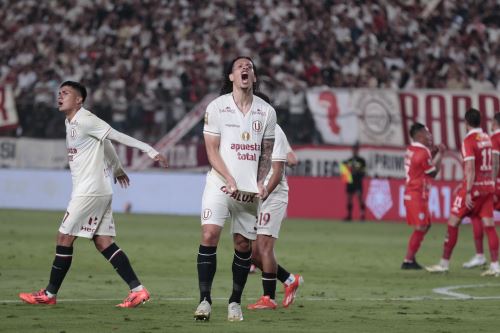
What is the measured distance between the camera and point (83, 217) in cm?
1134

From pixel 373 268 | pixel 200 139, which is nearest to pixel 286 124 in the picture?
pixel 200 139

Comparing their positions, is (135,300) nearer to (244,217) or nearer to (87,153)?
(87,153)

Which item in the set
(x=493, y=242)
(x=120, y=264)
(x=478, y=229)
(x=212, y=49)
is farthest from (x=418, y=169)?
(x=212, y=49)

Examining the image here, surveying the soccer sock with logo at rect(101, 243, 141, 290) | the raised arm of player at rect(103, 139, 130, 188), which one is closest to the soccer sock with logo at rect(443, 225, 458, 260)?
the raised arm of player at rect(103, 139, 130, 188)

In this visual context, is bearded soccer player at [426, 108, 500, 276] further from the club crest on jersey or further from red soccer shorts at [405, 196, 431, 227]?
the club crest on jersey

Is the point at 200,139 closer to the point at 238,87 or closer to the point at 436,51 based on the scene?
the point at 436,51

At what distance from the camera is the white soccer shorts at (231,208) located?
984cm

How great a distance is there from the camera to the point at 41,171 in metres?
31.2

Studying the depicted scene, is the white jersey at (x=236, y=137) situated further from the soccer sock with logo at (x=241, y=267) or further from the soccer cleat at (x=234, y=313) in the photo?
the soccer cleat at (x=234, y=313)

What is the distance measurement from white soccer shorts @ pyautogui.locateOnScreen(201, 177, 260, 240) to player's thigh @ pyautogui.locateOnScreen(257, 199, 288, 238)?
1.70 meters

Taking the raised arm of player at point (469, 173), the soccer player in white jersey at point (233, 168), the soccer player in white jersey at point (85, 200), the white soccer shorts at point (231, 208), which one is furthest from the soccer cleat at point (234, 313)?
the raised arm of player at point (469, 173)

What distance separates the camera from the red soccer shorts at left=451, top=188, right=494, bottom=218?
16859mm

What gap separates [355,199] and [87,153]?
20.7 meters

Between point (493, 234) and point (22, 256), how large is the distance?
743 centimetres
